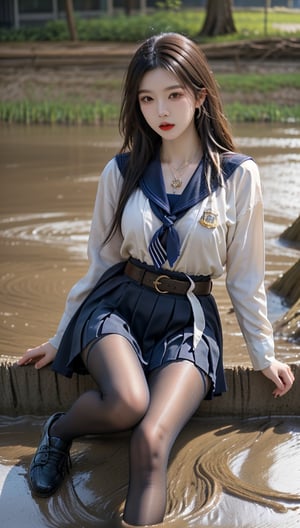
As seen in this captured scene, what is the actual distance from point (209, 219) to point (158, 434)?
0.68 metres

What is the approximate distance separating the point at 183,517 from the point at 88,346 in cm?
58

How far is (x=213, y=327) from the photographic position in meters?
3.15

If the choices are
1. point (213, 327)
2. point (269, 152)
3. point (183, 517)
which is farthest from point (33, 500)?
point (269, 152)

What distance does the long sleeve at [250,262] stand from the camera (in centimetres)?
313

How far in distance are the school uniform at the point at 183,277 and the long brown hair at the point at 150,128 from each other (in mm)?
37

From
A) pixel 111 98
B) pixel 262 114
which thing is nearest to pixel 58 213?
pixel 262 114

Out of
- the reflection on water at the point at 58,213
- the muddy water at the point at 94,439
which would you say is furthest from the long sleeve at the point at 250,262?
the reflection on water at the point at 58,213

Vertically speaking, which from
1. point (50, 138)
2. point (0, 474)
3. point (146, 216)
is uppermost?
point (146, 216)

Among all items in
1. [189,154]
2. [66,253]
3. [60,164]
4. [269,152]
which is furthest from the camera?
[269,152]

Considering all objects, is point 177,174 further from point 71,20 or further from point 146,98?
point 71,20

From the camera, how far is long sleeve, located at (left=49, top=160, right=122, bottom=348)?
3250 millimetres

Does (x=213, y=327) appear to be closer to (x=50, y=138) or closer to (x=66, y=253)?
(x=66, y=253)

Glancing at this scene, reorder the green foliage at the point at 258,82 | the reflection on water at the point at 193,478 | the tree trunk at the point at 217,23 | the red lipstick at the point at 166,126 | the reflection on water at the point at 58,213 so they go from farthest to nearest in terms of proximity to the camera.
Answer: the tree trunk at the point at 217,23 < the green foliage at the point at 258,82 < the reflection on water at the point at 58,213 < the red lipstick at the point at 166,126 < the reflection on water at the point at 193,478

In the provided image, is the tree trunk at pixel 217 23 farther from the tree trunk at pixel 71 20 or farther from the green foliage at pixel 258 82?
the green foliage at pixel 258 82
